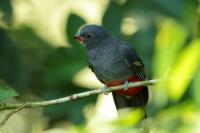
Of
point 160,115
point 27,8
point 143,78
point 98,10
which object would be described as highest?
point 27,8

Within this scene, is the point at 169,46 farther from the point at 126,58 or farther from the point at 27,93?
the point at 27,93

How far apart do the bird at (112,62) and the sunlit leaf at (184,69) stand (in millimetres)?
3226

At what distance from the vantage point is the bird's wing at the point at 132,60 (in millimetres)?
4715

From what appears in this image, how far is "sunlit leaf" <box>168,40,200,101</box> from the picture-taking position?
154cm

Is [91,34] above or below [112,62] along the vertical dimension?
above

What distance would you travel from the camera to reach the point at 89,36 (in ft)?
16.4

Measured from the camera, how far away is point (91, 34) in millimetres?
4984

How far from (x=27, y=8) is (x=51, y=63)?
3.51 ft

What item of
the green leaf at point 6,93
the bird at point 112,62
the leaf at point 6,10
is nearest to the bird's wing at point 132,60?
the bird at point 112,62

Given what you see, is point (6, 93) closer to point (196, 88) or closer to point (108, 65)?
point (196, 88)

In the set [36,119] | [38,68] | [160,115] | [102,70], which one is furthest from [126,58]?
[160,115]

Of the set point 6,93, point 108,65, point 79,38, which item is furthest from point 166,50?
point 108,65

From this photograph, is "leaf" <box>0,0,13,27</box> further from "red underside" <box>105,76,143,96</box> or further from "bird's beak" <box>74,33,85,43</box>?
"red underside" <box>105,76,143,96</box>

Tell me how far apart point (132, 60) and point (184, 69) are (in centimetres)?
334
